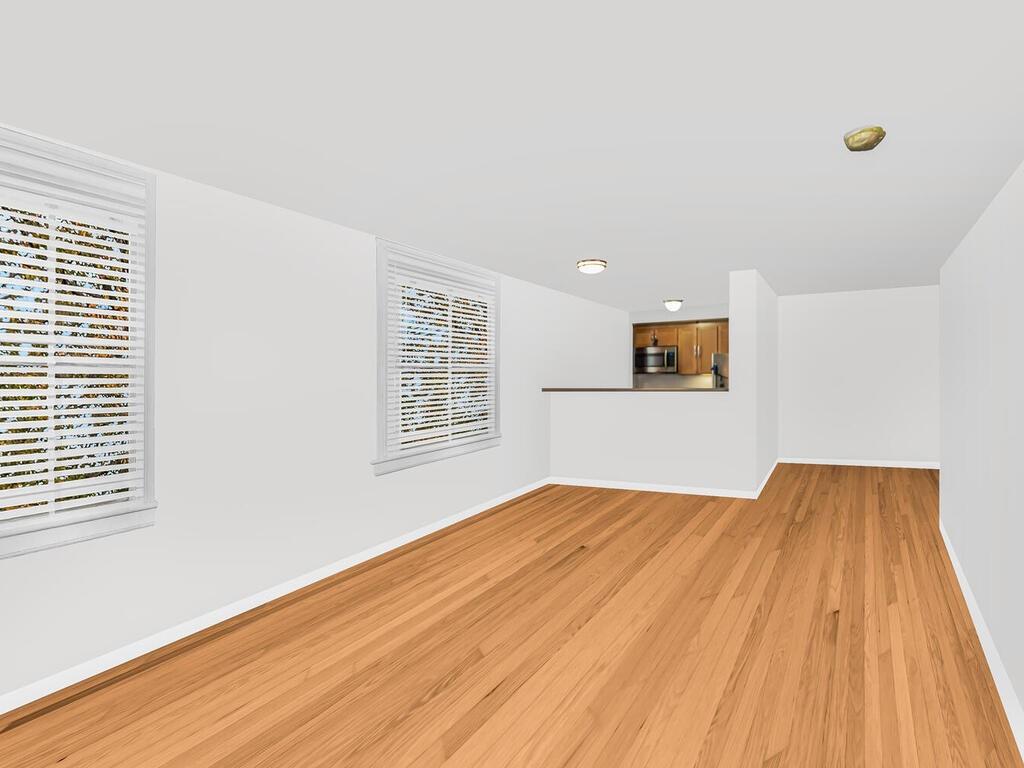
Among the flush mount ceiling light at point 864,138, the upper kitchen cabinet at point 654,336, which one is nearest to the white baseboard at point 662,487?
the upper kitchen cabinet at point 654,336

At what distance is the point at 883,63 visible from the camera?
1673 millimetres

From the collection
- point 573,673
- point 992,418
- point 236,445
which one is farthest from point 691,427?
point 236,445

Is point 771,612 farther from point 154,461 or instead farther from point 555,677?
point 154,461

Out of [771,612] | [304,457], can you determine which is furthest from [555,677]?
[304,457]

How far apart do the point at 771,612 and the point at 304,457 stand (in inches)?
105

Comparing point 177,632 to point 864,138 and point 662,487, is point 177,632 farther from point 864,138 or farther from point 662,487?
point 662,487

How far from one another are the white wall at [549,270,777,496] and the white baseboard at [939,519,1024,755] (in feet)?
7.71

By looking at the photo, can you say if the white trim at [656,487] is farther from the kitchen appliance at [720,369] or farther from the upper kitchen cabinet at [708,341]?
the upper kitchen cabinet at [708,341]

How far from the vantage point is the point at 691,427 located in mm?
5633

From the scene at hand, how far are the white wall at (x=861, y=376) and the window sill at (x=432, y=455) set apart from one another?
4.34 m

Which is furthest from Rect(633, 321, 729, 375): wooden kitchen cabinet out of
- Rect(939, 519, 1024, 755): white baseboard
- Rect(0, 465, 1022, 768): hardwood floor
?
Rect(939, 519, 1024, 755): white baseboard

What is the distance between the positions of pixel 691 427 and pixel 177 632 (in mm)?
4556

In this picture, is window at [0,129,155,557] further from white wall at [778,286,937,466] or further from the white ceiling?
white wall at [778,286,937,466]

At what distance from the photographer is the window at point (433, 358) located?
393 cm
